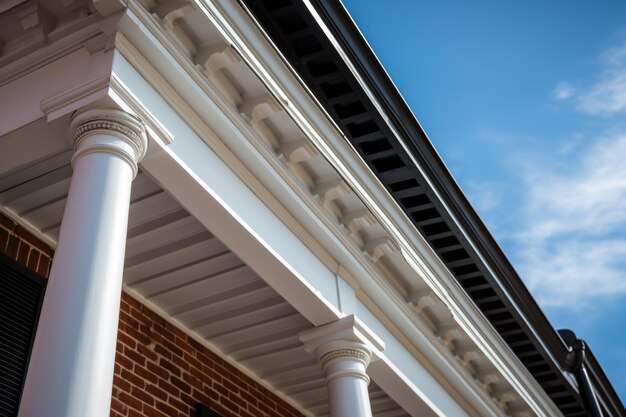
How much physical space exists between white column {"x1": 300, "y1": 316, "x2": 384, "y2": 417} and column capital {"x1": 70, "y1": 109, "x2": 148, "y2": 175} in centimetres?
286

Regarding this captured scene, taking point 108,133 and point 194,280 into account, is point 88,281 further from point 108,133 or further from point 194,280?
point 194,280

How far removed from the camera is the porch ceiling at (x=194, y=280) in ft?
19.9

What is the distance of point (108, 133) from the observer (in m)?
4.64

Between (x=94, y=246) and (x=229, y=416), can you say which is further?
(x=229, y=416)

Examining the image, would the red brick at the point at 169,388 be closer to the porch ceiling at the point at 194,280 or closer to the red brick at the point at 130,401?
the red brick at the point at 130,401

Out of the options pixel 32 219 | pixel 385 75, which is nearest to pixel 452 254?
pixel 385 75

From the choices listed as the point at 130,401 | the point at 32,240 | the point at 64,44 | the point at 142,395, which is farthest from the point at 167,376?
the point at 64,44

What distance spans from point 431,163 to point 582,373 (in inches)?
272

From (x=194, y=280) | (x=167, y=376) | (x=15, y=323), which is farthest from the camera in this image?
(x=167, y=376)

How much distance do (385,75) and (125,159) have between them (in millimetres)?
3542

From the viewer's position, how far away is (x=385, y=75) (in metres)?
7.40

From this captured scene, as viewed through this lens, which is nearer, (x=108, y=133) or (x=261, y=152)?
(x=108, y=133)

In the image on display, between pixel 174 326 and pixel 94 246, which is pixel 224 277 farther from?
pixel 94 246

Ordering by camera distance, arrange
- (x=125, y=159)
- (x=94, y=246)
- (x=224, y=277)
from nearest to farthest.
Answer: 1. (x=94, y=246)
2. (x=125, y=159)
3. (x=224, y=277)
